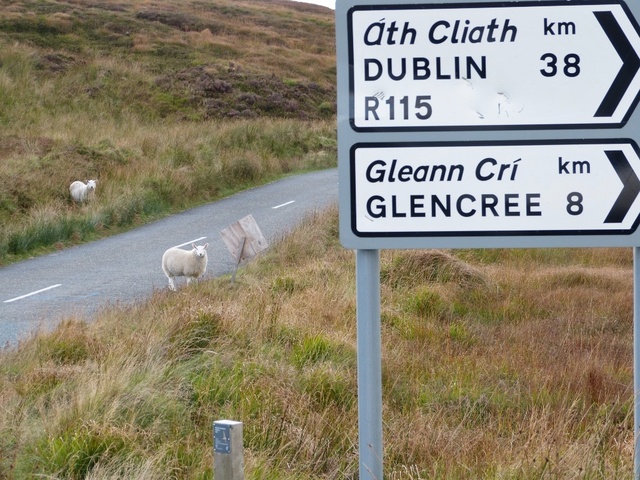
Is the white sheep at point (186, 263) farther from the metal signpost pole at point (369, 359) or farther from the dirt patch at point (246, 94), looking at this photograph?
the dirt patch at point (246, 94)

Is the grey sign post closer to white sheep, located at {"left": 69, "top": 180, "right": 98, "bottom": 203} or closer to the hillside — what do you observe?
the hillside

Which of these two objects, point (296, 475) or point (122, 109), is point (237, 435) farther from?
point (122, 109)

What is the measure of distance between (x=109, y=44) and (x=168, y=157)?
25558mm

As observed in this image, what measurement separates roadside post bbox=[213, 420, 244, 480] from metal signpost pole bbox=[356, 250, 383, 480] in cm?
43

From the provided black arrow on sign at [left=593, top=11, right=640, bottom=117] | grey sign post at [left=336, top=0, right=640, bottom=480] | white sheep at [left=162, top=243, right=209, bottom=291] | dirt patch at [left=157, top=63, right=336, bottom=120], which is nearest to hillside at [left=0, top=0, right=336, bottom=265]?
dirt patch at [left=157, top=63, right=336, bottom=120]

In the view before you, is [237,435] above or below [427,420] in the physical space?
above

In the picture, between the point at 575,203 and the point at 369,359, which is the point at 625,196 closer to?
the point at 575,203

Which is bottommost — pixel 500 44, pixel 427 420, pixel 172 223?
pixel 172 223

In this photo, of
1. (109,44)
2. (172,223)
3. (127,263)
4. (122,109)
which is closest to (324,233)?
(127,263)

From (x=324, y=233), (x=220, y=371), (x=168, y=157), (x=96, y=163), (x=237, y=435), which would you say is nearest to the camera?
(x=237, y=435)

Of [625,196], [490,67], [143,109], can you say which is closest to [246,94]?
[143,109]

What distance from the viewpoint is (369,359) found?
10.1 ft

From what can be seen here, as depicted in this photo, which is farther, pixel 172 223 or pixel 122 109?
pixel 122 109

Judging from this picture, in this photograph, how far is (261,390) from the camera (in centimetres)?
508
